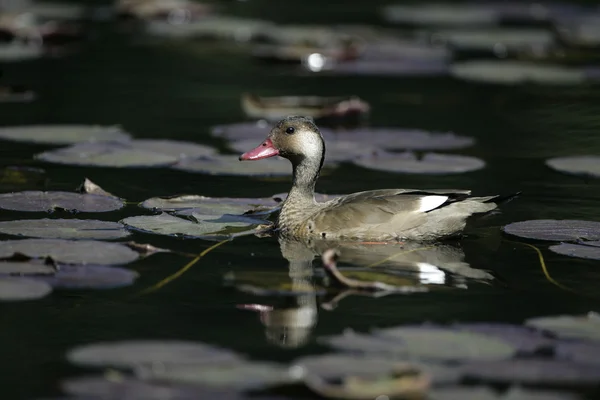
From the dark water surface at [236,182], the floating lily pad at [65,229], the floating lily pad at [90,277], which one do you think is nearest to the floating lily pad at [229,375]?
the dark water surface at [236,182]

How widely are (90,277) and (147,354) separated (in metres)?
1.34

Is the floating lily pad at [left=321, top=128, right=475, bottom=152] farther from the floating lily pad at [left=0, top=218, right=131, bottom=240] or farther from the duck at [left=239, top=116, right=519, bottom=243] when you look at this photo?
the floating lily pad at [left=0, top=218, right=131, bottom=240]

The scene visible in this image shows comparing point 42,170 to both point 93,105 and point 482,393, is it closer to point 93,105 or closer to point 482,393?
point 93,105

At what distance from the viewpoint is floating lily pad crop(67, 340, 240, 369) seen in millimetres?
4949

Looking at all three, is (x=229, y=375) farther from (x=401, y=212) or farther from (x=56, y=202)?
(x=56, y=202)

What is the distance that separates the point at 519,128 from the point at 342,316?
611 cm

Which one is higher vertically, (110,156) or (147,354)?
(110,156)

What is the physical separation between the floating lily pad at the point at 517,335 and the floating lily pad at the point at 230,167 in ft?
13.8

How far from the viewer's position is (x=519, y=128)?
37.7 feet

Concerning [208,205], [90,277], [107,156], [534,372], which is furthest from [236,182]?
[534,372]

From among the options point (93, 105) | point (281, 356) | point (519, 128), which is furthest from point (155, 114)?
point (281, 356)

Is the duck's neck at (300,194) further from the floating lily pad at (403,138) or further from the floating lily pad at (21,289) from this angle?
the floating lily pad at (403,138)

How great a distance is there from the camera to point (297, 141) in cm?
820

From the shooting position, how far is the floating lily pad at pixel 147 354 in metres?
4.95
